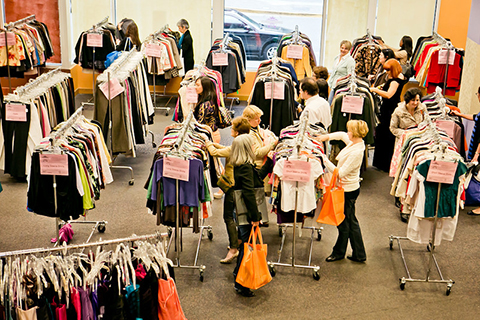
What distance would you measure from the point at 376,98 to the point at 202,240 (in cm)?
378

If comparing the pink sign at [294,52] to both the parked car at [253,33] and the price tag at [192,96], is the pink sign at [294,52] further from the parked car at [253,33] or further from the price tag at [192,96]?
the price tag at [192,96]

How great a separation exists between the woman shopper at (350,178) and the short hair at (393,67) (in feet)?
8.51

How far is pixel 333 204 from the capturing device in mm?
5246

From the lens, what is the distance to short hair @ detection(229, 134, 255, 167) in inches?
193

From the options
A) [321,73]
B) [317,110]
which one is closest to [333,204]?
[317,110]

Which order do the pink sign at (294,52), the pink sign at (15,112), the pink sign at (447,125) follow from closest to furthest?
the pink sign at (447,125) < the pink sign at (15,112) < the pink sign at (294,52)

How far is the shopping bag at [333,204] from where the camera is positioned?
524 centimetres

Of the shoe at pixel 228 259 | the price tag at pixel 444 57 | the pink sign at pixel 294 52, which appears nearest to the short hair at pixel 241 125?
the shoe at pixel 228 259

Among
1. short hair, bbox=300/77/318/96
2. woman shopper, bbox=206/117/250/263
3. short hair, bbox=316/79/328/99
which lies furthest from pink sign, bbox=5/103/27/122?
short hair, bbox=316/79/328/99

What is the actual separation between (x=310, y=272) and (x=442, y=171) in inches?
61.3

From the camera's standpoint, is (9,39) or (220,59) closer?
(9,39)

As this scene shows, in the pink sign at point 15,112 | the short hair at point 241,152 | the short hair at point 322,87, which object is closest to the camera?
the short hair at point 241,152

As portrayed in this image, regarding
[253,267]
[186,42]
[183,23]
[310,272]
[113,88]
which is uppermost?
[183,23]

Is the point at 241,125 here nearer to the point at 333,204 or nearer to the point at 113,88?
the point at 333,204
